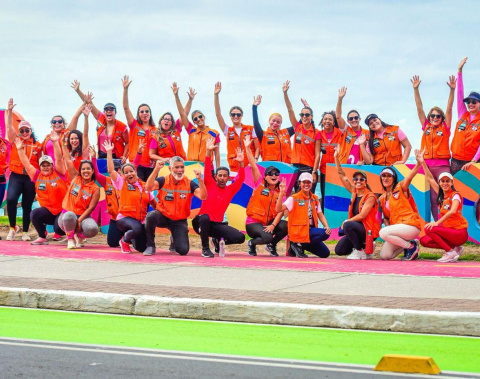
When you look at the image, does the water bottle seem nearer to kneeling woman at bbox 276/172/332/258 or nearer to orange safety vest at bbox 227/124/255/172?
kneeling woman at bbox 276/172/332/258

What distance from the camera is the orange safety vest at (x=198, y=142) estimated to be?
17547mm

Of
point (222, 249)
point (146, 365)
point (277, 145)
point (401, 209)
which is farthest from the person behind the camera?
point (277, 145)

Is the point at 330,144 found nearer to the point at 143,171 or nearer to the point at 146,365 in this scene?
the point at 143,171

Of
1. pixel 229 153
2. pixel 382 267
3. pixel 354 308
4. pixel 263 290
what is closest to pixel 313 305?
pixel 354 308

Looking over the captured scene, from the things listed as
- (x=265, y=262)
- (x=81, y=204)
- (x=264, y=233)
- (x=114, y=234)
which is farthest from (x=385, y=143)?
(x=81, y=204)

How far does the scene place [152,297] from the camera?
391 inches

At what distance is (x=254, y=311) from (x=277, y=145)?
8.19m

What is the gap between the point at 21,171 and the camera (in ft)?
58.7

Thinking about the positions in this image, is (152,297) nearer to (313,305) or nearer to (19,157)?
(313,305)

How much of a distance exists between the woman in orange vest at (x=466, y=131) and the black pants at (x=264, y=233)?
126 inches

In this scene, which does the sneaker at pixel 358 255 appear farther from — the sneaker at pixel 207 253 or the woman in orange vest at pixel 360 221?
the sneaker at pixel 207 253

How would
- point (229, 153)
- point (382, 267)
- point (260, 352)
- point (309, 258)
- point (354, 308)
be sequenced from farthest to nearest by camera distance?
1. point (229, 153)
2. point (309, 258)
3. point (382, 267)
4. point (354, 308)
5. point (260, 352)

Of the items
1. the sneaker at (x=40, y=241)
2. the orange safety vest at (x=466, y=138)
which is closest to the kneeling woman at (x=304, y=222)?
the orange safety vest at (x=466, y=138)

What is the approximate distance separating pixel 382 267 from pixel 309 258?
6.44 feet
